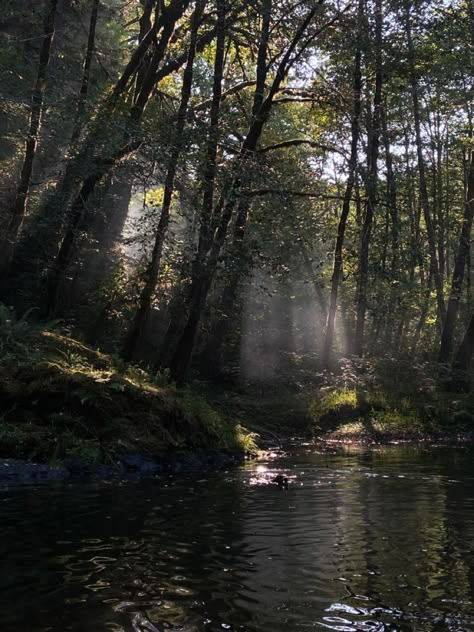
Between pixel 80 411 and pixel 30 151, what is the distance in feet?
25.0

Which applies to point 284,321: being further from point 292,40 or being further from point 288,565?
point 288,565

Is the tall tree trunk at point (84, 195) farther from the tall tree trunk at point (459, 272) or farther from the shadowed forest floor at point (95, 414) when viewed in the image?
the tall tree trunk at point (459, 272)

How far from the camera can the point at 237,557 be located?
552 centimetres

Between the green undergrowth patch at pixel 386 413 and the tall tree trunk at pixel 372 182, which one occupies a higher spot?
the tall tree trunk at pixel 372 182

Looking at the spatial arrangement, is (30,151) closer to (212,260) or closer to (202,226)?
(202,226)

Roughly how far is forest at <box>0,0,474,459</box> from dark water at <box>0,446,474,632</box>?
339cm

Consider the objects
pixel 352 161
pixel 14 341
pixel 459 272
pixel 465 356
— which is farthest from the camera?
pixel 459 272

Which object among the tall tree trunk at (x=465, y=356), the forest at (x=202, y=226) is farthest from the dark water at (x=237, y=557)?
the tall tree trunk at (x=465, y=356)

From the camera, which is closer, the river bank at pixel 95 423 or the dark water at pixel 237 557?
the dark water at pixel 237 557

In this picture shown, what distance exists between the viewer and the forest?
41.6 feet

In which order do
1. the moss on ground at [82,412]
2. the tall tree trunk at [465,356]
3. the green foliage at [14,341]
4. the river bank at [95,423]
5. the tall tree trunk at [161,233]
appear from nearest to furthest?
1. the river bank at [95,423]
2. the moss on ground at [82,412]
3. the green foliage at [14,341]
4. the tall tree trunk at [161,233]
5. the tall tree trunk at [465,356]

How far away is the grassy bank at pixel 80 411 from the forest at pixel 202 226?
0.04 m

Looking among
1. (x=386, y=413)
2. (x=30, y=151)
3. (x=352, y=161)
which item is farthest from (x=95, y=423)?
(x=352, y=161)

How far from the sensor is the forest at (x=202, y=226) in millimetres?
12672
